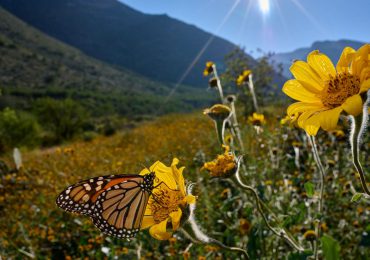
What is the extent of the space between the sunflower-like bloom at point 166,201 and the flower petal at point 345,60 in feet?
2.51

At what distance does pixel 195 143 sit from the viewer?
7.02 meters

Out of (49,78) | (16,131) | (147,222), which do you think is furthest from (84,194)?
(49,78)

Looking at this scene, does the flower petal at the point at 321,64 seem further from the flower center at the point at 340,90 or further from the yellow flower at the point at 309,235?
the yellow flower at the point at 309,235

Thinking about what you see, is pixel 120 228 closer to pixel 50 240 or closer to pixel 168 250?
pixel 168 250

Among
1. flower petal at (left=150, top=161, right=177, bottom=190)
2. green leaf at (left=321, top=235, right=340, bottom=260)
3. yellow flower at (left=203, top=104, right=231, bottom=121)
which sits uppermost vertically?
yellow flower at (left=203, top=104, right=231, bottom=121)

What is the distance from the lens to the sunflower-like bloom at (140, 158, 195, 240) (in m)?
1.37

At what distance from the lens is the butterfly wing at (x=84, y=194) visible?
1923 millimetres

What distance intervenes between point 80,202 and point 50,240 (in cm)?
242

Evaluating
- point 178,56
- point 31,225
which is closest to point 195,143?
point 31,225

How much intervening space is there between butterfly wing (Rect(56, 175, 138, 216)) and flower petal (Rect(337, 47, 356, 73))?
122 cm

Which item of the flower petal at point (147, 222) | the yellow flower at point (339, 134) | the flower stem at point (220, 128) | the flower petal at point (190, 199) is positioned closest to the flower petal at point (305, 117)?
the flower petal at point (190, 199)

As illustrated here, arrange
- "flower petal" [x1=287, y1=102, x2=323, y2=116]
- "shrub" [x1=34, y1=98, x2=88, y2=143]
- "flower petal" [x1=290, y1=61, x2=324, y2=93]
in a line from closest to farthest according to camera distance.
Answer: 1. "flower petal" [x1=287, y1=102, x2=323, y2=116]
2. "flower petal" [x1=290, y1=61, x2=324, y2=93]
3. "shrub" [x1=34, y1=98, x2=88, y2=143]

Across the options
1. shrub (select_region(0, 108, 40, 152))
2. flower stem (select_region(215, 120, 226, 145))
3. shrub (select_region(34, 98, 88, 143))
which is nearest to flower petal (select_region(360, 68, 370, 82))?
flower stem (select_region(215, 120, 226, 145))

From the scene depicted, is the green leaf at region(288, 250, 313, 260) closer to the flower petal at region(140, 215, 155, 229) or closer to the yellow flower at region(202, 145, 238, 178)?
the yellow flower at region(202, 145, 238, 178)
